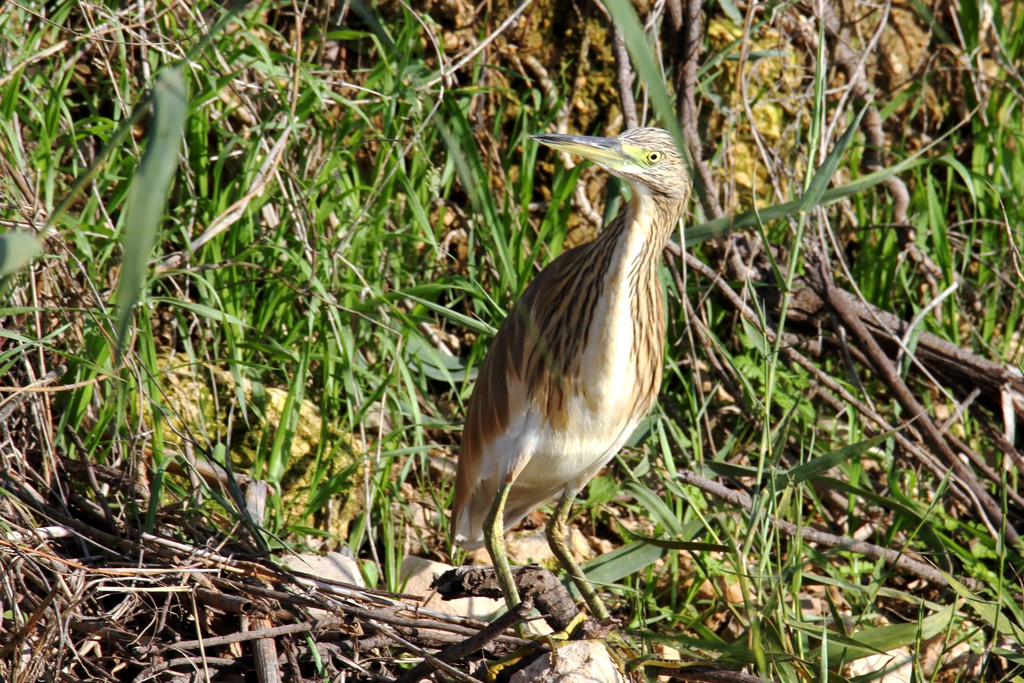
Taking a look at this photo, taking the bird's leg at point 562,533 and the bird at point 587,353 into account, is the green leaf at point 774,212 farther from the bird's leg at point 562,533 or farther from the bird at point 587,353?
the bird's leg at point 562,533

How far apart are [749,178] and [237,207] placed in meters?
1.98

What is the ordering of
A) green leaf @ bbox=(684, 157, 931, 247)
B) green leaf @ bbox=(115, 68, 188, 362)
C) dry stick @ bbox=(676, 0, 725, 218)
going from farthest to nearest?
dry stick @ bbox=(676, 0, 725, 218) < green leaf @ bbox=(684, 157, 931, 247) < green leaf @ bbox=(115, 68, 188, 362)

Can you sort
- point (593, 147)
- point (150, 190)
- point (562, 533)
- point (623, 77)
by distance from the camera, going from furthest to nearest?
point (623, 77)
point (562, 533)
point (593, 147)
point (150, 190)

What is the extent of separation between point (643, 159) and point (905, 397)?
51.6 inches

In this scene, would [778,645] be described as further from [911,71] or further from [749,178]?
[911,71]

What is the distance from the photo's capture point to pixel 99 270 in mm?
2863

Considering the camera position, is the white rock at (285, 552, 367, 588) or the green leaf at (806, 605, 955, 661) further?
the white rock at (285, 552, 367, 588)

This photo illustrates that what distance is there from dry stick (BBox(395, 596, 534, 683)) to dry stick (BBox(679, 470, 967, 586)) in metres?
0.91

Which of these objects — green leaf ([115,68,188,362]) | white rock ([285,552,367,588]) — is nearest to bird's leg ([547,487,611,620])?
white rock ([285,552,367,588])

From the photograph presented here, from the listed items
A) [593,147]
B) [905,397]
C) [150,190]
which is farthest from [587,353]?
[150,190]

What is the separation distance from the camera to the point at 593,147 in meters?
2.35

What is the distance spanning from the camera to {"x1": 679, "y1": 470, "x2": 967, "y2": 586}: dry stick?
284 cm

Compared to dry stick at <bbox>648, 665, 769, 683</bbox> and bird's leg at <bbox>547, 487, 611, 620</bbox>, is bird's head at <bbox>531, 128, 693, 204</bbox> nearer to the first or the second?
bird's leg at <bbox>547, 487, 611, 620</bbox>

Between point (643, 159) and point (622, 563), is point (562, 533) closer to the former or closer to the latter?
point (622, 563)
